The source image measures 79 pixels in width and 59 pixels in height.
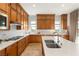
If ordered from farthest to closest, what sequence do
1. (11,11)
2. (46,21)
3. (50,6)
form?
1. (46,21)
2. (50,6)
3. (11,11)

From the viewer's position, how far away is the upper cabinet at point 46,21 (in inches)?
417

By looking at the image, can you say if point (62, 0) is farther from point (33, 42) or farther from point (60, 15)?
point (60, 15)

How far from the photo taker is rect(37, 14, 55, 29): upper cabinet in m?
10.6

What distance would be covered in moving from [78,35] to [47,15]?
357 centimetres

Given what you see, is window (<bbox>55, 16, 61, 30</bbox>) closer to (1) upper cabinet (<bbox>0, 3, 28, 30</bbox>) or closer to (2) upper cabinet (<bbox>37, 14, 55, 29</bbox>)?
(2) upper cabinet (<bbox>37, 14, 55, 29</bbox>)

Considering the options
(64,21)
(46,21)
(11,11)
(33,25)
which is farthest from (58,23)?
(11,11)

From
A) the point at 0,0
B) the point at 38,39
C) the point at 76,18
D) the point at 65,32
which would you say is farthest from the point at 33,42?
the point at 0,0

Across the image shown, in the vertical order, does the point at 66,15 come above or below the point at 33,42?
above

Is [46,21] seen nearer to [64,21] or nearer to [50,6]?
[64,21]

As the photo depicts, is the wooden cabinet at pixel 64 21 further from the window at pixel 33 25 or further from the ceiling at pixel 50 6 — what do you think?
the ceiling at pixel 50 6

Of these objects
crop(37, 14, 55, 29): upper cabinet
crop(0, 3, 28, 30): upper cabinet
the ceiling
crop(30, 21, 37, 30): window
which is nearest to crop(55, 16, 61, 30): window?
crop(37, 14, 55, 29): upper cabinet

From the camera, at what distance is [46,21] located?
10.7 metres

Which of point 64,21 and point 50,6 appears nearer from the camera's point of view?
point 50,6

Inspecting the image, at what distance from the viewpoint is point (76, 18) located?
803cm
